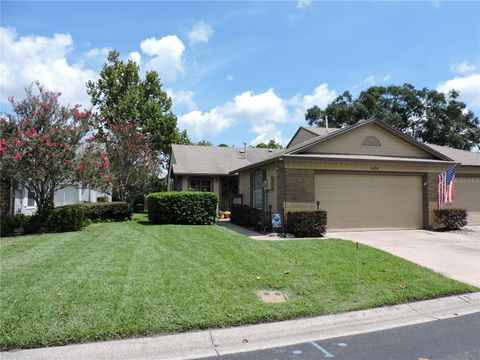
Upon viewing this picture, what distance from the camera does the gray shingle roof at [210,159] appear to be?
2281 cm

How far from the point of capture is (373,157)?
594 inches

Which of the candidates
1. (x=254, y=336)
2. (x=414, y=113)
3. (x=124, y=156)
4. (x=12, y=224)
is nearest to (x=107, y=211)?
(x=12, y=224)

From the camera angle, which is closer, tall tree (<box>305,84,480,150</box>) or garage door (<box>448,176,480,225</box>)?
garage door (<box>448,176,480,225</box>)

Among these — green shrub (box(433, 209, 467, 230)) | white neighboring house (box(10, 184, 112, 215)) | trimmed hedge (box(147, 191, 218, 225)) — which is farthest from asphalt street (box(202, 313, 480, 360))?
white neighboring house (box(10, 184, 112, 215))

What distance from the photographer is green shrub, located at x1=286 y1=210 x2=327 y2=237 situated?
41.4 feet

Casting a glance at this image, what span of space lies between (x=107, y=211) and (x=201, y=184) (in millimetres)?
6998

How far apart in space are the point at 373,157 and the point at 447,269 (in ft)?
25.0

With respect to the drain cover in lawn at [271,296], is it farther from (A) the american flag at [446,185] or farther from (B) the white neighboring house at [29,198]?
(B) the white neighboring house at [29,198]

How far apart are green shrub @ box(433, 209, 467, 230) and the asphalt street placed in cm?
1101

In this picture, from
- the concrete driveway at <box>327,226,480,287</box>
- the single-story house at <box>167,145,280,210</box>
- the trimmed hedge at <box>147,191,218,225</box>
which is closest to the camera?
the concrete driveway at <box>327,226,480,287</box>

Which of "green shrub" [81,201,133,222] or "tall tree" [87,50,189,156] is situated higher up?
"tall tree" [87,50,189,156]

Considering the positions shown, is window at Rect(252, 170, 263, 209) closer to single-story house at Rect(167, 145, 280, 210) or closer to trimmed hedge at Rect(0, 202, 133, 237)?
single-story house at Rect(167, 145, 280, 210)

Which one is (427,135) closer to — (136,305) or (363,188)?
(363,188)

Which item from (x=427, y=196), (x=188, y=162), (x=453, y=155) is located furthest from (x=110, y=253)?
(x=453, y=155)
